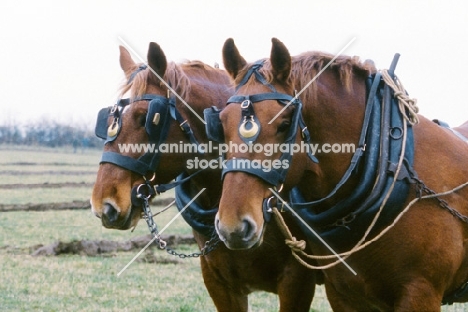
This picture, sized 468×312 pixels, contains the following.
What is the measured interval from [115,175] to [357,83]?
5.29 feet

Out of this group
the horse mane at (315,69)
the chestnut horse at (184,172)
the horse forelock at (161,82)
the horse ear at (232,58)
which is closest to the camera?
the horse mane at (315,69)

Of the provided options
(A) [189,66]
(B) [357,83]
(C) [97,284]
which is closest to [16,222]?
(C) [97,284]

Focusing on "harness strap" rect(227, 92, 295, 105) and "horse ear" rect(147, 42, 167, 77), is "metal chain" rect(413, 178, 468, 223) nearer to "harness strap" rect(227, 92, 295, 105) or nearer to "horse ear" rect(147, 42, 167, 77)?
"harness strap" rect(227, 92, 295, 105)

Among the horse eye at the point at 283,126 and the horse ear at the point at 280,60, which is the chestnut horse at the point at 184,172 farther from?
the horse eye at the point at 283,126

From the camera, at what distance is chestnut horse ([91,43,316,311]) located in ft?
13.6

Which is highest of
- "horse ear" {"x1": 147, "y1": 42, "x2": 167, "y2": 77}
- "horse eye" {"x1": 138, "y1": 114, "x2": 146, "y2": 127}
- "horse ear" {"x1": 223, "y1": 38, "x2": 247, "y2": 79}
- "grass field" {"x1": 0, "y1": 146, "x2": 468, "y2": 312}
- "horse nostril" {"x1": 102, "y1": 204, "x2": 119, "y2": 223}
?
"horse ear" {"x1": 223, "y1": 38, "x2": 247, "y2": 79}

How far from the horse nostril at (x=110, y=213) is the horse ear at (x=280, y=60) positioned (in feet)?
4.52

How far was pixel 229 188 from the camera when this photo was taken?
3191mm

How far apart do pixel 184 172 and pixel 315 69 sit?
1487 millimetres

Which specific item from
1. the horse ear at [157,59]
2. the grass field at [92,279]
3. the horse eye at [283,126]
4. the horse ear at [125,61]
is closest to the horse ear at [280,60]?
the horse eye at [283,126]

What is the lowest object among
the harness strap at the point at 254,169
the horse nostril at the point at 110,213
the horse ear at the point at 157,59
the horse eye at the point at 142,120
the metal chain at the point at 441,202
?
the horse nostril at the point at 110,213

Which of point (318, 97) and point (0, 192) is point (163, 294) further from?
point (0, 192)

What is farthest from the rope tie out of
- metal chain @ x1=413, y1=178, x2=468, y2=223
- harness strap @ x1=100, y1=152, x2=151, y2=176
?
harness strap @ x1=100, y1=152, x2=151, y2=176

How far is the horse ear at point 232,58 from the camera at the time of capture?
3.65 metres
